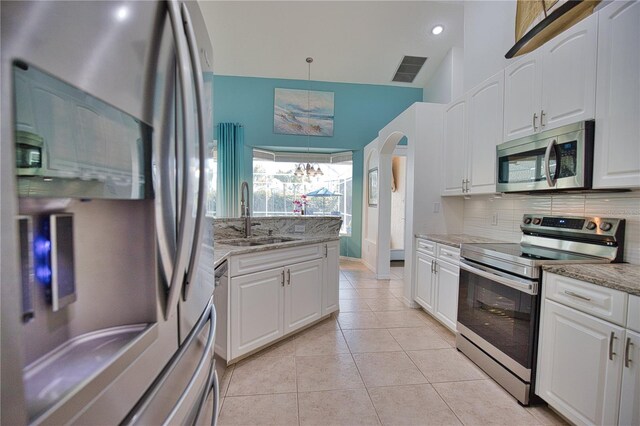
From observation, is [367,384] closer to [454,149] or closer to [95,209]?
[95,209]

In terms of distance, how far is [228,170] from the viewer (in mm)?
5785

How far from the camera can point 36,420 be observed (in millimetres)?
354

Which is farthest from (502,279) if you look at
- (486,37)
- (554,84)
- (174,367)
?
(486,37)

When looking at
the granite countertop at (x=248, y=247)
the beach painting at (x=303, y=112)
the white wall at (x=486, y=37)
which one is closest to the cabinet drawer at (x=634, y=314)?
the granite countertop at (x=248, y=247)

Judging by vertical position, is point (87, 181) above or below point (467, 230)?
above

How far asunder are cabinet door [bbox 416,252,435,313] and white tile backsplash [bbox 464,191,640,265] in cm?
66

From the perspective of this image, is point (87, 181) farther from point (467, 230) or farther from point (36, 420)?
point (467, 230)

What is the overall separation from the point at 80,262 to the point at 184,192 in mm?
224

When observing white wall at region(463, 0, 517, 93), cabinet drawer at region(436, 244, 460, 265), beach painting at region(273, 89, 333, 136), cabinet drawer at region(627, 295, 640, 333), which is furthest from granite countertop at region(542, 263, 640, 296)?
beach painting at region(273, 89, 333, 136)

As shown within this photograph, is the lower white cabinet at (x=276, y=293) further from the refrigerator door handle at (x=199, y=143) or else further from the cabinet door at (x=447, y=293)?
the refrigerator door handle at (x=199, y=143)

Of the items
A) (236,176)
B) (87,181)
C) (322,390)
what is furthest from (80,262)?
(236,176)

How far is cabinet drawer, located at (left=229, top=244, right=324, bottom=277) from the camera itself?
205cm

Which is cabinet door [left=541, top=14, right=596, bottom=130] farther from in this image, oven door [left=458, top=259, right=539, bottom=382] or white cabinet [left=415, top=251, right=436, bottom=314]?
white cabinet [left=415, top=251, right=436, bottom=314]

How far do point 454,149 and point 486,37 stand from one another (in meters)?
1.32
